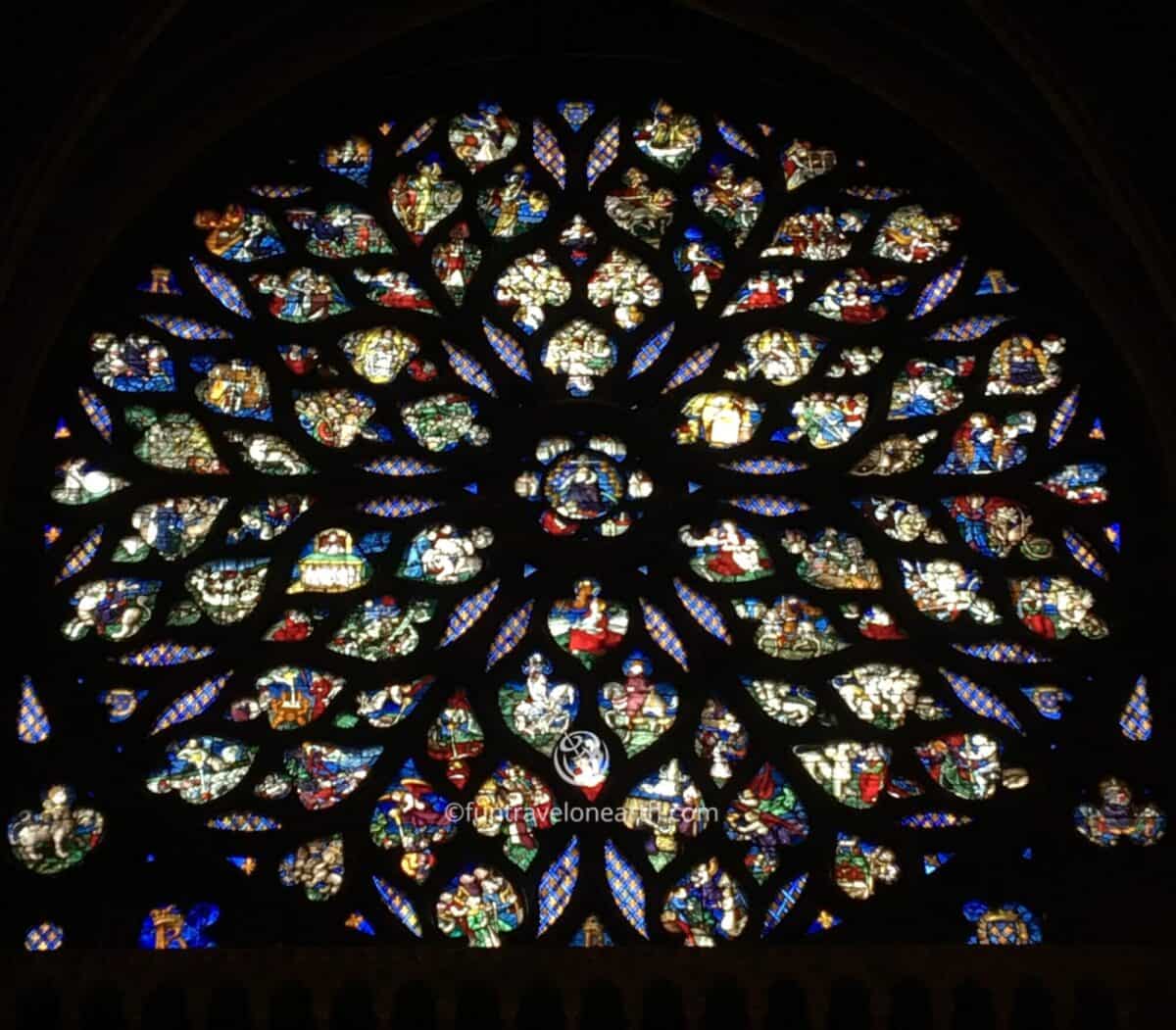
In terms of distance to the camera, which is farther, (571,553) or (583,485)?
(583,485)

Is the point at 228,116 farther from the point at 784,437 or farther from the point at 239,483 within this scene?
the point at 784,437

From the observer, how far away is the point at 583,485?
12.3 meters

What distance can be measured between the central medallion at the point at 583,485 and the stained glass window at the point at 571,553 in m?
0.02

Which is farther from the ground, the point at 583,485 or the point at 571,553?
the point at 583,485

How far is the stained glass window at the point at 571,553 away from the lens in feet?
36.7

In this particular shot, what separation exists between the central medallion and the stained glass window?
22 millimetres

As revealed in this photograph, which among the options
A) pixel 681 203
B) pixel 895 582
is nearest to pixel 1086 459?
pixel 895 582

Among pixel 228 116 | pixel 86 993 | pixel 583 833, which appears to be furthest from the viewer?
pixel 228 116

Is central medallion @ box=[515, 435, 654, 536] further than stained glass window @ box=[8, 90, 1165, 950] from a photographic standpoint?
Yes

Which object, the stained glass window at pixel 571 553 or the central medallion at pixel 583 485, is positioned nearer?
the stained glass window at pixel 571 553

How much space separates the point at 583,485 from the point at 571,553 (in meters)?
0.43

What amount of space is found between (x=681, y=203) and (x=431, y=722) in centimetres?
326

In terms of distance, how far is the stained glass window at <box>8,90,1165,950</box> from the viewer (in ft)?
36.7

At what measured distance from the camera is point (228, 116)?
12.8 metres
